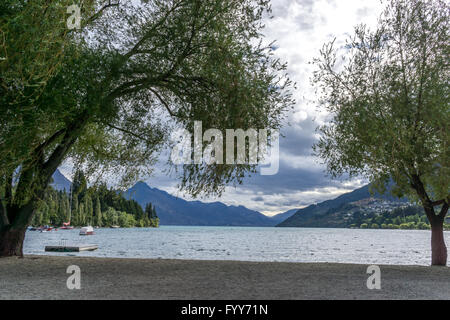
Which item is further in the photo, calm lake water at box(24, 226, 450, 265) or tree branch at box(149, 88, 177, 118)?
calm lake water at box(24, 226, 450, 265)

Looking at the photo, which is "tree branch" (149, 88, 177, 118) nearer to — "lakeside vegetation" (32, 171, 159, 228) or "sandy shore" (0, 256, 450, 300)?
"sandy shore" (0, 256, 450, 300)

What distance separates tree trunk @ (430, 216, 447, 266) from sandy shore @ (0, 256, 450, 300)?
6.74 ft

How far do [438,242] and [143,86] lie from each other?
14.5 metres

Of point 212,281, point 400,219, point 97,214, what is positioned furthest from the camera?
point 400,219

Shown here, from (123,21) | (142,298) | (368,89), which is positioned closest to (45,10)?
(123,21)

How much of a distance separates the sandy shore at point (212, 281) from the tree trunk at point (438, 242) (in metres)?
2.05

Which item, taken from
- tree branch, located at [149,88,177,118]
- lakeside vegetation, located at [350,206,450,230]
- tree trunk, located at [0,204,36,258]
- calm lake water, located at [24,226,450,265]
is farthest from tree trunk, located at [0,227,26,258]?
lakeside vegetation, located at [350,206,450,230]

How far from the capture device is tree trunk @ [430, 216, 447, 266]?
18.1 m

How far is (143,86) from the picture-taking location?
15859 millimetres

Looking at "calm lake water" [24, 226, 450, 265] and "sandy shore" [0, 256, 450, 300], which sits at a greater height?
"sandy shore" [0, 256, 450, 300]

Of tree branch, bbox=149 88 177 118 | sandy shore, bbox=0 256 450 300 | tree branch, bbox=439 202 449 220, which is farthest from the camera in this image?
tree branch, bbox=149 88 177 118

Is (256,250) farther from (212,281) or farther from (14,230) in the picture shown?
(212,281)

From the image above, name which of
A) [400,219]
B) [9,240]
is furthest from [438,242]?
[400,219]

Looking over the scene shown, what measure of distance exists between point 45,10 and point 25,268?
901 cm
